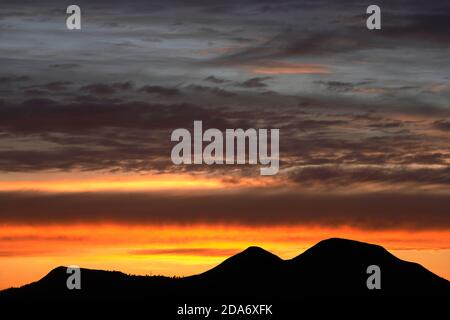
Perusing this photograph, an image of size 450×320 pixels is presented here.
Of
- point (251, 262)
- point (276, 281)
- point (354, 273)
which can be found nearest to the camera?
point (276, 281)

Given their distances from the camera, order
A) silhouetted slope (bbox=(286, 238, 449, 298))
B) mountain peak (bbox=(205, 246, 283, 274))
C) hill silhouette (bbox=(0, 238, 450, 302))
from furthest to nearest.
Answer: mountain peak (bbox=(205, 246, 283, 274)) → silhouetted slope (bbox=(286, 238, 449, 298)) → hill silhouette (bbox=(0, 238, 450, 302))

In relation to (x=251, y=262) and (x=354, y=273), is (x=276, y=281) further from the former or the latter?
(x=354, y=273)

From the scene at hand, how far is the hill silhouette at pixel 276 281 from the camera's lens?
152000mm

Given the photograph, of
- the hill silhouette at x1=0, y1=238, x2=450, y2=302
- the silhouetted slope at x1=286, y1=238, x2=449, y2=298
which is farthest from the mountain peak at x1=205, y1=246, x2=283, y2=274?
the silhouetted slope at x1=286, y1=238, x2=449, y2=298

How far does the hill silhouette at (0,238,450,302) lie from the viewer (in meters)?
152

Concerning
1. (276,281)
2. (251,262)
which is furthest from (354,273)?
(251,262)

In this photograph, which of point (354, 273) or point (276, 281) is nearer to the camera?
point (276, 281)

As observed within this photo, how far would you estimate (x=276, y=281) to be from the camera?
161 meters

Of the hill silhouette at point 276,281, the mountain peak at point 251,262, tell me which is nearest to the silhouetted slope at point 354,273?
the hill silhouette at point 276,281

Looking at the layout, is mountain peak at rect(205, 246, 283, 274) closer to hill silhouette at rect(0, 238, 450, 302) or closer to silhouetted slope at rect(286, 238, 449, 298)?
hill silhouette at rect(0, 238, 450, 302)

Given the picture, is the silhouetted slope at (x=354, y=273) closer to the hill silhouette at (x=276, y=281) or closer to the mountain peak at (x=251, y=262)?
the hill silhouette at (x=276, y=281)
